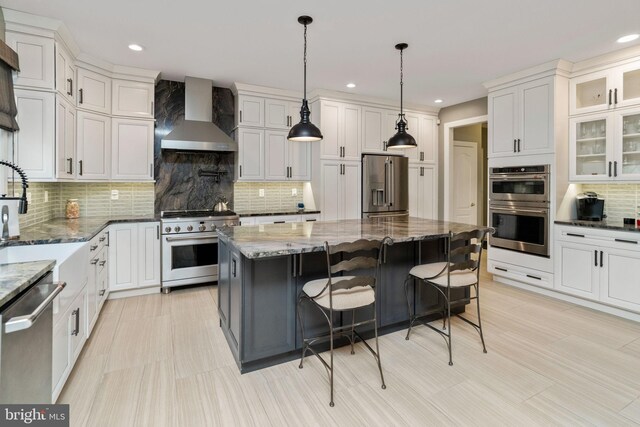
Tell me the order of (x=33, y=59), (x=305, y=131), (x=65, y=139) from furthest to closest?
(x=65, y=139) → (x=305, y=131) → (x=33, y=59)

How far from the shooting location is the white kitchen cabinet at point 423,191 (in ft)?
18.5

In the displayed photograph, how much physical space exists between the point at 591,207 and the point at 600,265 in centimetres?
69

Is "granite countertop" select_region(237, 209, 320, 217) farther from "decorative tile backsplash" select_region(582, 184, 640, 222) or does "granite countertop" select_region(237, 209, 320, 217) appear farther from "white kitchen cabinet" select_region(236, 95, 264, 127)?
"decorative tile backsplash" select_region(582, 184, 640, 222)

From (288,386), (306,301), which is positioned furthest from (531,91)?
(288,386)

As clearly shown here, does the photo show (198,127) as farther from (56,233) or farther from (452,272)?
(452,272)

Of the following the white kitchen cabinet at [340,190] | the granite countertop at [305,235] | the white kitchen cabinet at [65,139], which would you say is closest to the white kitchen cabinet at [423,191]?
the white kitchen cabinet at [340,190]

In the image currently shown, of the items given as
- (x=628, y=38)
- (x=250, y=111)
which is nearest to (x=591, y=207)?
(x=628, y=38)

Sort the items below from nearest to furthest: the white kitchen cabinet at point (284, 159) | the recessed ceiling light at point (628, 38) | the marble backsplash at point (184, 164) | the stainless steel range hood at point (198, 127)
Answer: the recessed ceiling light at point (628, 38) → the stainless steel range hood at point (198, 127) → the marble backsplash at point (184, 164) → the white kitchen cabinet at point (284, 159)

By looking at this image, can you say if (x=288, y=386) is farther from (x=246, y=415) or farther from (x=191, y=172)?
(x=191, y=172)

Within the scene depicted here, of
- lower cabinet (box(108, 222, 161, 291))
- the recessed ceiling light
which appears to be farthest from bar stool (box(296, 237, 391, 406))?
the recessed ceiling light

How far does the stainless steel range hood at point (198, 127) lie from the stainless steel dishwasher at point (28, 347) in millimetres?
2775

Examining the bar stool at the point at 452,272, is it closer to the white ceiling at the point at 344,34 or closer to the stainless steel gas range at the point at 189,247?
the white ceiling at the point at 344,34

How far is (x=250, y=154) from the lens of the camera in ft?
15.3

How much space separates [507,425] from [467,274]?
1.10 meters
